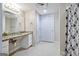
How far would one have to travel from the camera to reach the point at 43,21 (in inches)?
77.6

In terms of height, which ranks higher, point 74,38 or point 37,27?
point 37,27

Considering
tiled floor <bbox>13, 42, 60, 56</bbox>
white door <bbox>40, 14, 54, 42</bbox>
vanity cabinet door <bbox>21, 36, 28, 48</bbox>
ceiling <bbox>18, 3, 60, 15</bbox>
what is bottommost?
tiled floor <bbox>13, 42, 60, 56</bbox>

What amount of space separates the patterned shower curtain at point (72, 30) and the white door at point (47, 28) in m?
0.29

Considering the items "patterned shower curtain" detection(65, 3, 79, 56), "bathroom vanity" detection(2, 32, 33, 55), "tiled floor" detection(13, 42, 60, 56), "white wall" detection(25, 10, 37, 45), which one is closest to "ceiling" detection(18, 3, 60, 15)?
"white wall" detection(25, 10, 37, 45)

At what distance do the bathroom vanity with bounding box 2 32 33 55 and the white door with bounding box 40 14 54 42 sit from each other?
0.24 metres

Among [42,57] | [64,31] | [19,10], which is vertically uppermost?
[19,10]

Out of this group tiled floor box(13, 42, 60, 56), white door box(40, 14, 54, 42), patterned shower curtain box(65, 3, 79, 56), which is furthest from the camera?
white door box(40, 14, 54, 42)

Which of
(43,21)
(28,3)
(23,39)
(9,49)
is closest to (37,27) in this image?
(43,21)

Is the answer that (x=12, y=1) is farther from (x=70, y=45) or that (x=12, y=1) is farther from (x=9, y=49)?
(x=70, y=45)

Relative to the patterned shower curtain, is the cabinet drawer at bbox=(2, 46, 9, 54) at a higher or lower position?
lower

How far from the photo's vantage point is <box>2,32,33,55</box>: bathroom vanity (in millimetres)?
1731

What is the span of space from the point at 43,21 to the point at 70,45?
0.67 meters

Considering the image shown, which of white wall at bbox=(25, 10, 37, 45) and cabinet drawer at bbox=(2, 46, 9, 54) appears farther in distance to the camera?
white wall at bbox=(25, 10, 37, 45)

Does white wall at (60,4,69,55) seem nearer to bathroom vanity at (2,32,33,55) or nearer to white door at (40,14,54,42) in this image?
white door at (40,14,54,42)
